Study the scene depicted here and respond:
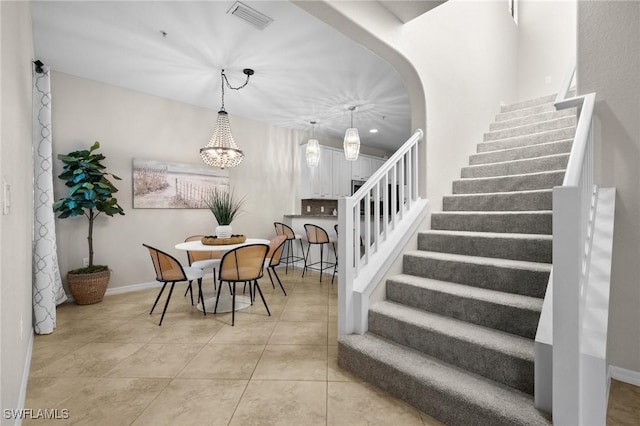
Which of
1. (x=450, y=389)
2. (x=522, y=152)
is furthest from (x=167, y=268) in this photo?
(x=522, y=152)

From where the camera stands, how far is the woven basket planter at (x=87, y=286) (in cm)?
344

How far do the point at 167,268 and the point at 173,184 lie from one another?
1.99m

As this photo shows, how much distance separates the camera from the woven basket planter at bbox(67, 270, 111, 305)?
135 inches

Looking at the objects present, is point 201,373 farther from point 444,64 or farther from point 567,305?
point 444,64

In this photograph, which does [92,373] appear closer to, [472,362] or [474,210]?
[472,362]

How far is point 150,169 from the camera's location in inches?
169

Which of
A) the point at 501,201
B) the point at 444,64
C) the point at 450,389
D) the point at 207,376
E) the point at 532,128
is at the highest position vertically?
the point at 444,64

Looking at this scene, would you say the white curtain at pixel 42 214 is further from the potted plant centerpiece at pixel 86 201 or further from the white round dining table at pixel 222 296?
the white round dining table at pixel 222 296

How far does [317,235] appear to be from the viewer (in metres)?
4.67

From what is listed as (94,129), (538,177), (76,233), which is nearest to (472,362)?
(538,177)

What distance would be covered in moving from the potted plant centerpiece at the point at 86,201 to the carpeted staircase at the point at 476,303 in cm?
321

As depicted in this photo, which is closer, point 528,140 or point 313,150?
point 528,140

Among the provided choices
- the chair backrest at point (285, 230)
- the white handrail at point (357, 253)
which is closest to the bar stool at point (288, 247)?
the chair backrest at point (285, 230)

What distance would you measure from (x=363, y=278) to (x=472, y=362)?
90 centimetres
